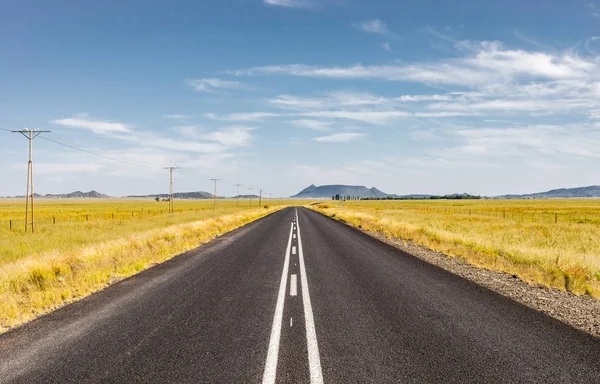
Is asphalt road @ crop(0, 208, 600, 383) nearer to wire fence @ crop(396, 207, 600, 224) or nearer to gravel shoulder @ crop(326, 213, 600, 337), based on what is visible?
gravel shoulder @ crop(326, 213, 600, 337)

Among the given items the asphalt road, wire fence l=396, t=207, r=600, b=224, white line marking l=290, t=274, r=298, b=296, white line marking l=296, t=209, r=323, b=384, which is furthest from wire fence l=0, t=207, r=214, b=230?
wire fence l=396, t=207, r=600, b=224

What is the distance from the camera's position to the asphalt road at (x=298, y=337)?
4211 millimetres

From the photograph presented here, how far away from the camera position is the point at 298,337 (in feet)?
17.4

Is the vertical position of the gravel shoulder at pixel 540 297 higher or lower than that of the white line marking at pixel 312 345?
lower

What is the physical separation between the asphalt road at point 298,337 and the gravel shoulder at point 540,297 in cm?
39

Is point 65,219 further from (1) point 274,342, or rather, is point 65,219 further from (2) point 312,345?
(2) point 312,345

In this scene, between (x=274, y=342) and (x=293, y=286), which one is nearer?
(x=274, y=342)

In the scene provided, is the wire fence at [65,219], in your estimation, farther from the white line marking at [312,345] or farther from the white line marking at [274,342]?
the white line marking at [312,345]

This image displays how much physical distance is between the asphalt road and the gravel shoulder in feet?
1.29

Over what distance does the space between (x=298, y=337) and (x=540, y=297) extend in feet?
18.2

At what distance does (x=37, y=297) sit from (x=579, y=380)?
879cm

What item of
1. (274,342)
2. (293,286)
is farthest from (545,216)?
(274,342)

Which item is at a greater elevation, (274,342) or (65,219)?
(274,342)

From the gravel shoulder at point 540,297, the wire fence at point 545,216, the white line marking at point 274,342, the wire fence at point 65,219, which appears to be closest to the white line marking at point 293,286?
the white line marking at point 274,342
